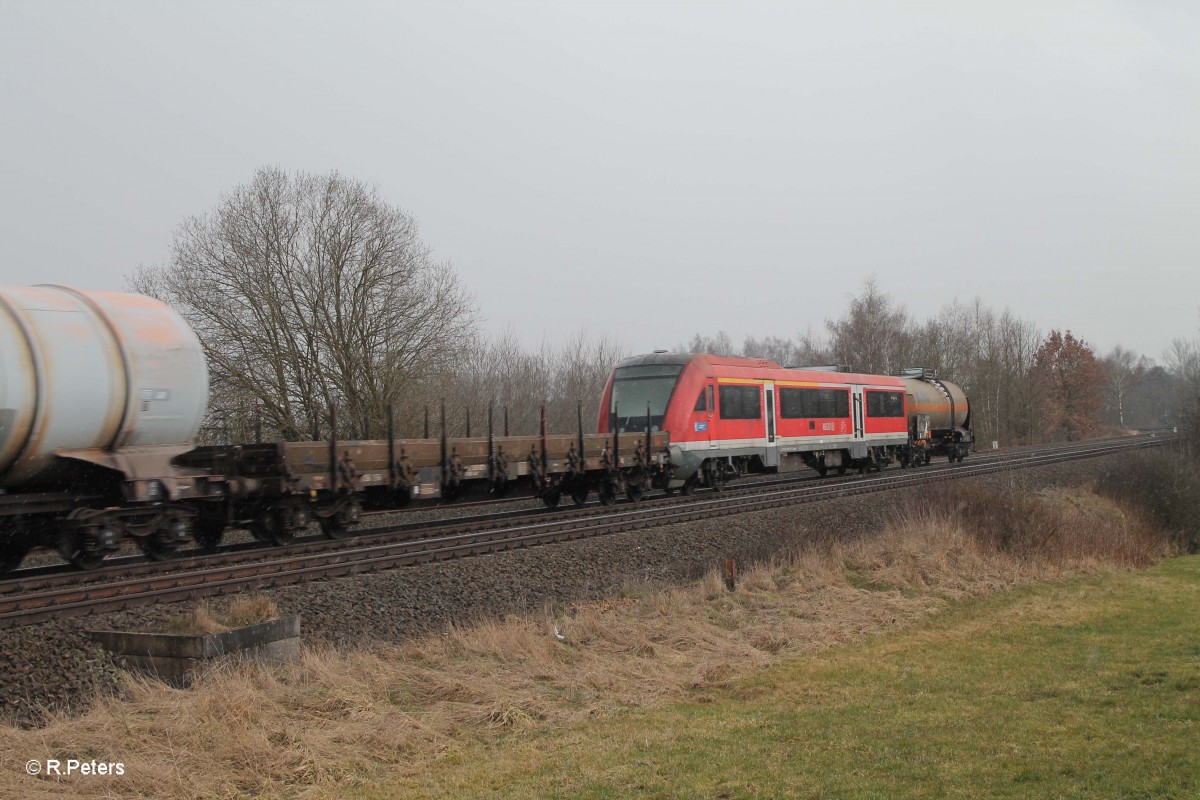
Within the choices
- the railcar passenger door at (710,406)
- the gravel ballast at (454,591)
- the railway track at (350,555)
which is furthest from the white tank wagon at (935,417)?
the gravel ballast at (454,591)

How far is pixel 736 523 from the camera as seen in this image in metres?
18.2

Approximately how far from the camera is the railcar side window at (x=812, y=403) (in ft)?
84.6

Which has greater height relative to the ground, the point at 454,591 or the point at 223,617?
the point at 223,617

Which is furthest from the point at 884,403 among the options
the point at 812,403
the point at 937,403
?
the point at 937,403

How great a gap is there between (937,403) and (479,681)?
30843mm

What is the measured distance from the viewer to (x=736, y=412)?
78.0 ft

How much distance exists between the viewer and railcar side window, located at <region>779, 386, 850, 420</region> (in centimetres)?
2580

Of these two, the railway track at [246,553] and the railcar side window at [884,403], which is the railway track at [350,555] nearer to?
the railway track at [246,553]

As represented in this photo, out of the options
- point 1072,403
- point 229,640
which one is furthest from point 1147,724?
point 1072,403

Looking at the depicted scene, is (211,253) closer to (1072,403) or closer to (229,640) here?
(229,640)

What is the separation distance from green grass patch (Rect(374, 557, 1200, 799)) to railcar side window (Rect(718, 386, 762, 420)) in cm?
1281

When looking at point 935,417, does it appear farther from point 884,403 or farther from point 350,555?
point 350,555

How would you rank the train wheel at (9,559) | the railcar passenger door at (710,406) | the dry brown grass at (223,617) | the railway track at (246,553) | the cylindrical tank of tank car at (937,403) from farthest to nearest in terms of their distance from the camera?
the cylindrical tank of tank car at (937,403), the railcar passenger door at (710,406), the train wheel at (9,559), the railway track at (246,553), the dry brown grass at (223,617)

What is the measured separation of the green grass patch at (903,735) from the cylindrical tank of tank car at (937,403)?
79.2ft
